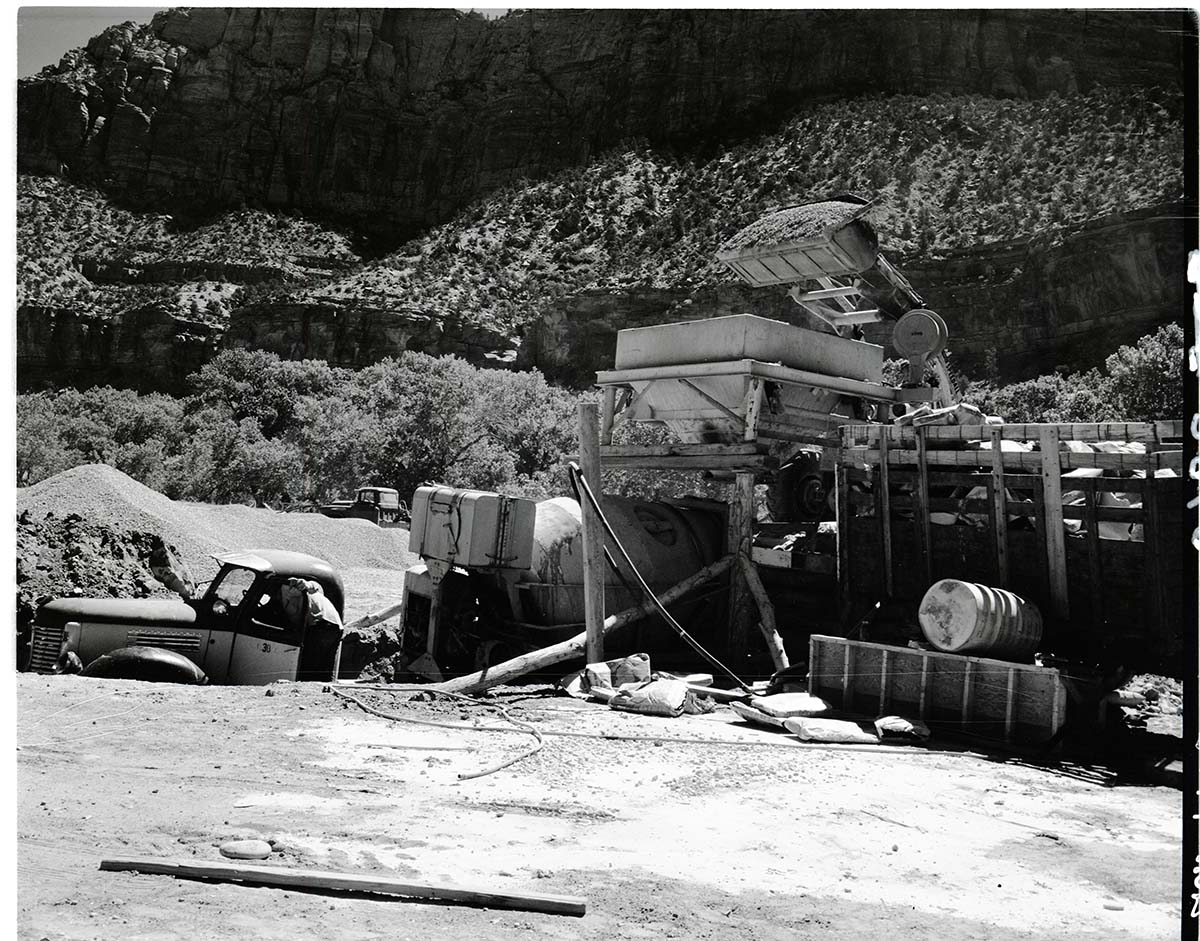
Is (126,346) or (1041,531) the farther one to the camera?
(126,346)

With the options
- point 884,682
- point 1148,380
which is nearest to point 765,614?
point 884,682

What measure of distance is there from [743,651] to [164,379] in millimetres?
85600

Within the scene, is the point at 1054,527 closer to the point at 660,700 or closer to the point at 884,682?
the point at 884,682

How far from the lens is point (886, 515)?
10.8 metres

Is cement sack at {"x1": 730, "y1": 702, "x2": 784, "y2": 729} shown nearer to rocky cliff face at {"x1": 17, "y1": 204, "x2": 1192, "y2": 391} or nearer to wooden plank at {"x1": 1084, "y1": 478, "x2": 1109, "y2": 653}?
wooden plank at {"x1": 1084, "y1": 478, "x2": 1109, "y2": 653}

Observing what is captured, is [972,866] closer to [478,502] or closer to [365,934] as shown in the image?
[365,934]

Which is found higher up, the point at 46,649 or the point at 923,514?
the point at 923,514

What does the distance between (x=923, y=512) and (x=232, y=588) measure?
26.3 ft

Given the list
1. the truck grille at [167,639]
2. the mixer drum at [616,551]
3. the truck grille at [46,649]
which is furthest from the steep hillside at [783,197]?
the truck grille at [46,649]

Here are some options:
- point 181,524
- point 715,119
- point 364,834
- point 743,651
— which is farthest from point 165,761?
point 715,119

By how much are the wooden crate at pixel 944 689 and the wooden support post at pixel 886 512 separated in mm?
1166

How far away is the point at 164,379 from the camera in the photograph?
89.1m

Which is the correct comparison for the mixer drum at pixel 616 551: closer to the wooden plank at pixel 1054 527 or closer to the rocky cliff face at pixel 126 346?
the wooden plank at pixel 1054 527

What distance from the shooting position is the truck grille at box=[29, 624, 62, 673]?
428 inches
